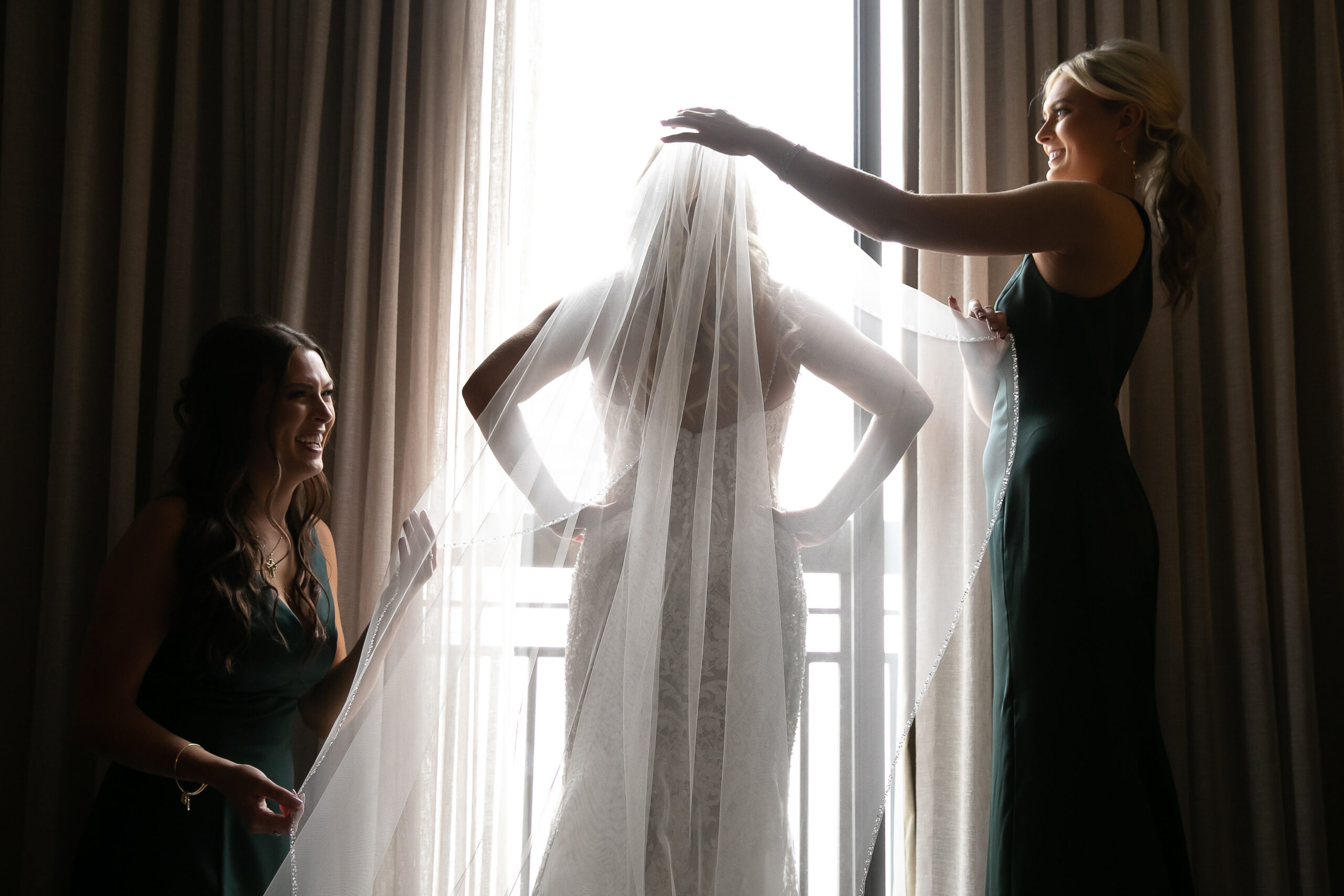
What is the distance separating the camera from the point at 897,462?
1.19 meters

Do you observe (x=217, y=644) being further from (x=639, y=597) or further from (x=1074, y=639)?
(x=1074, y=639)

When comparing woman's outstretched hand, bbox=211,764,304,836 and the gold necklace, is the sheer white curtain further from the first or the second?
the gold necklace

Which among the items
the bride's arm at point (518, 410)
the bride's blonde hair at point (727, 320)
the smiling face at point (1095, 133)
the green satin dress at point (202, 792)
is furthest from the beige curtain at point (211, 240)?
the smiling face at point (1095, 133)

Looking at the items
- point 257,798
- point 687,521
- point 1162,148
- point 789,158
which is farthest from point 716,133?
point 257,798

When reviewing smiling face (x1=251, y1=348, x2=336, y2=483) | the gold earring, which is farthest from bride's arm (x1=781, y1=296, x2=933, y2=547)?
smiling face (x1=251, y1=348, x2=336, y2=483)

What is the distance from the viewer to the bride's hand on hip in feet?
3.74

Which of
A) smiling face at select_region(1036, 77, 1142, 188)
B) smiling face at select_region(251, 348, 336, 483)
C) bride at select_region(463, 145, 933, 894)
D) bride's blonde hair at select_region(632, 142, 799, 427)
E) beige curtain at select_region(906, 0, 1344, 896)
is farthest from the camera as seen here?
beige curtain at select_region(906, 0, 1344, 896)

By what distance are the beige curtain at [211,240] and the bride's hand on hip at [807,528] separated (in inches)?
39.8

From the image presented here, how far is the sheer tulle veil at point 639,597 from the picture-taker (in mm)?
1029

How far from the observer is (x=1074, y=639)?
121 centimetres

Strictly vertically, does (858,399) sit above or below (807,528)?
above

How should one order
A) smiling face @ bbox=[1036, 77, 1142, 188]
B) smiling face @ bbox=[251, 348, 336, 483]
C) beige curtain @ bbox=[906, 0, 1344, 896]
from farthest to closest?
beige curtain @ bbox=[906, 0, 1344, 896] → smiling face @ bbox=[251, 348, 336, 483] → smiling face @ bbox=[1036, 77, 1142, 188]

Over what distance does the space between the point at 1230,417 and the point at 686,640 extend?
1.48 meters

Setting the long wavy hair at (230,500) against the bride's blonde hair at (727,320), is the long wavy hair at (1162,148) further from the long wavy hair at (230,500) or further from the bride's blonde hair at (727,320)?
the long wavy hair at (230,500)
